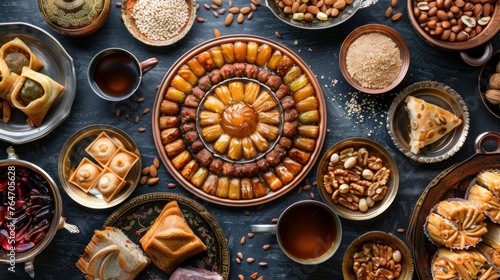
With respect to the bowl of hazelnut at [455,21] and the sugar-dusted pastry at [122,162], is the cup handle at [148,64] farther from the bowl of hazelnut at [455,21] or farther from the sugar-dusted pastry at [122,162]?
the bowl of hazelnut at [455,21]

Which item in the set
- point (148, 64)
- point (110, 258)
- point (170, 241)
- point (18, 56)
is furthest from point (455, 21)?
point (18, 56)

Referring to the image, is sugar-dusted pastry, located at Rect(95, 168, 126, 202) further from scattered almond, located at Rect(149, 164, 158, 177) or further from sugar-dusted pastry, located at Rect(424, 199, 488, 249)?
sugar-dusted pastry, located at Rect(424, 199, 488, 249)

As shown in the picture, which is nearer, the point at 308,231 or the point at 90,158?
the point at 308,231

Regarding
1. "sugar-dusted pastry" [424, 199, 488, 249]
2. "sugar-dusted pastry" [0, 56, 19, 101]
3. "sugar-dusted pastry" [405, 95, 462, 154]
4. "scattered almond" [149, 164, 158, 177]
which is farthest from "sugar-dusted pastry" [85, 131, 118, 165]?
"sugar-dusted pastry" [424, 199, 488, 249]

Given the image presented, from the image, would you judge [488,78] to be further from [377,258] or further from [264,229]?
[264,229]

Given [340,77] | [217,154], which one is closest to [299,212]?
[217,154]
